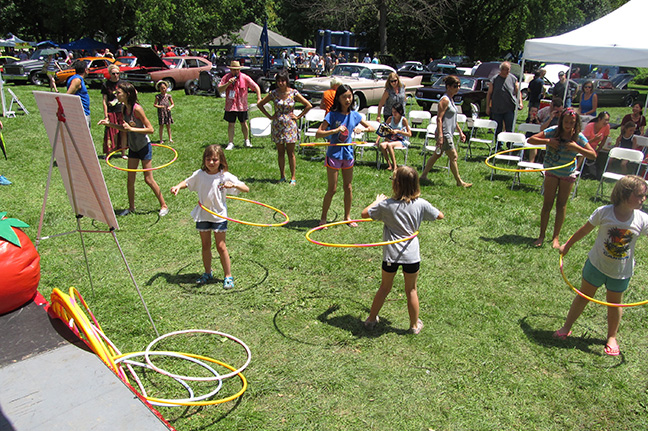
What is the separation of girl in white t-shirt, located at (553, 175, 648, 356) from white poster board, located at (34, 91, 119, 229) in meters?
4.39

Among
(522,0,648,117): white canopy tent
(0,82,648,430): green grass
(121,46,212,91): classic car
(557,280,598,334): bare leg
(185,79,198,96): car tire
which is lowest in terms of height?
(0,82,648,430): green grass

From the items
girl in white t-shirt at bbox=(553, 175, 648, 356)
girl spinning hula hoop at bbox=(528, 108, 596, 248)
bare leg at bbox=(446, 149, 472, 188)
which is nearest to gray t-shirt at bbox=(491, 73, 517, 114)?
bare leg at bbox=(446, 149, 472, 188)

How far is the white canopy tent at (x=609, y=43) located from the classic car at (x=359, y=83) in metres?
5.76

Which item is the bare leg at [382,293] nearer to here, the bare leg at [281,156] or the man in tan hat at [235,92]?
the bare leg at [281,156]

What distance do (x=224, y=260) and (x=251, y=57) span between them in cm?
2700

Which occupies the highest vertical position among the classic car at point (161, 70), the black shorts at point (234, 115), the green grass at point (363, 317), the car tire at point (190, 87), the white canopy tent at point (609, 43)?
the white canopy tent at point (609, 43)

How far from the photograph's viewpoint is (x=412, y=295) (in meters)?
4.41

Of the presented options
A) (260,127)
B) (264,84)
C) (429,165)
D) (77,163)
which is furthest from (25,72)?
(77,163)

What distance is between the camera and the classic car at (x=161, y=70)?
2034 cm

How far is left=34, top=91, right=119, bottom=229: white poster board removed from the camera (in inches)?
158

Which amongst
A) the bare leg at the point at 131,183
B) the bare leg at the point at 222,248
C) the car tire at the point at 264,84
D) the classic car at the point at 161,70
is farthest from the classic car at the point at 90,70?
the bare leg at the point at 222,248

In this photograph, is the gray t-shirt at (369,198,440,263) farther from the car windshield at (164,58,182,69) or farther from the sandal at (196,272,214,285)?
the car windshield at (164,58,182,69)

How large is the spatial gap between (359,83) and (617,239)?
47.0 feet

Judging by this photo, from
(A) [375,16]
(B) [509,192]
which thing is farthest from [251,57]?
(B) [509,192]
